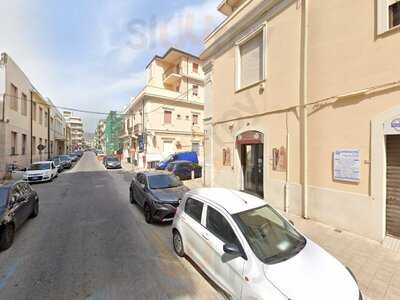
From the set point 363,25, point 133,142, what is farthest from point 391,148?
point 133,142

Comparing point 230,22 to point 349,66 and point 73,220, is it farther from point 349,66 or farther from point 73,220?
point 73,220

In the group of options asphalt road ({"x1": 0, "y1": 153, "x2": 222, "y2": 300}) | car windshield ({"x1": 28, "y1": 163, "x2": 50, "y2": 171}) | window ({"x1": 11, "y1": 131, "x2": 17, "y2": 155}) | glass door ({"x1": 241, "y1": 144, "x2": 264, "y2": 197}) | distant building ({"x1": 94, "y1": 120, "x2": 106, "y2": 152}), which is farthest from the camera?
distant building ({"x1": 94, "y1": 120, "x2": 106, "y2": 152})

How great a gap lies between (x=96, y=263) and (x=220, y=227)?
2.65 metres

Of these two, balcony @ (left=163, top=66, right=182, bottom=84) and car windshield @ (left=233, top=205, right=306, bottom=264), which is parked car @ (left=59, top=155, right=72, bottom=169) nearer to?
balcony @ (left=163, top=66, right=182, bottom=84)

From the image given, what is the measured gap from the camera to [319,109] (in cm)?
671

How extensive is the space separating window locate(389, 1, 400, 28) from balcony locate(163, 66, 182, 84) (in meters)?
25.4

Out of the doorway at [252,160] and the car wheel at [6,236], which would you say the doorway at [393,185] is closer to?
the doorway at [252,160]

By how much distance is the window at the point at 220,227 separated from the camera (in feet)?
11.1

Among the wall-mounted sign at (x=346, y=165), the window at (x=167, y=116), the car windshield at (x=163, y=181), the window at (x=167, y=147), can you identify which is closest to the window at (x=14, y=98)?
the window at (x=167, y=116)

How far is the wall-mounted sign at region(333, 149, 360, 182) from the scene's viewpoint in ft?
19.1

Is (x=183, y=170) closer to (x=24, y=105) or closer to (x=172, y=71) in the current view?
(x=24, y=105)

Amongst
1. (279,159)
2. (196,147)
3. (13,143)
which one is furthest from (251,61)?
(13,143)

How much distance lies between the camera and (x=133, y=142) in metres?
33.3

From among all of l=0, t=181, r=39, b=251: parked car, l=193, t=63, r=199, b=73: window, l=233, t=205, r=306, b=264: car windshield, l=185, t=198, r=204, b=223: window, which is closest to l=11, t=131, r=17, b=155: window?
l=0, t=181, r=39, b=251: parked car
